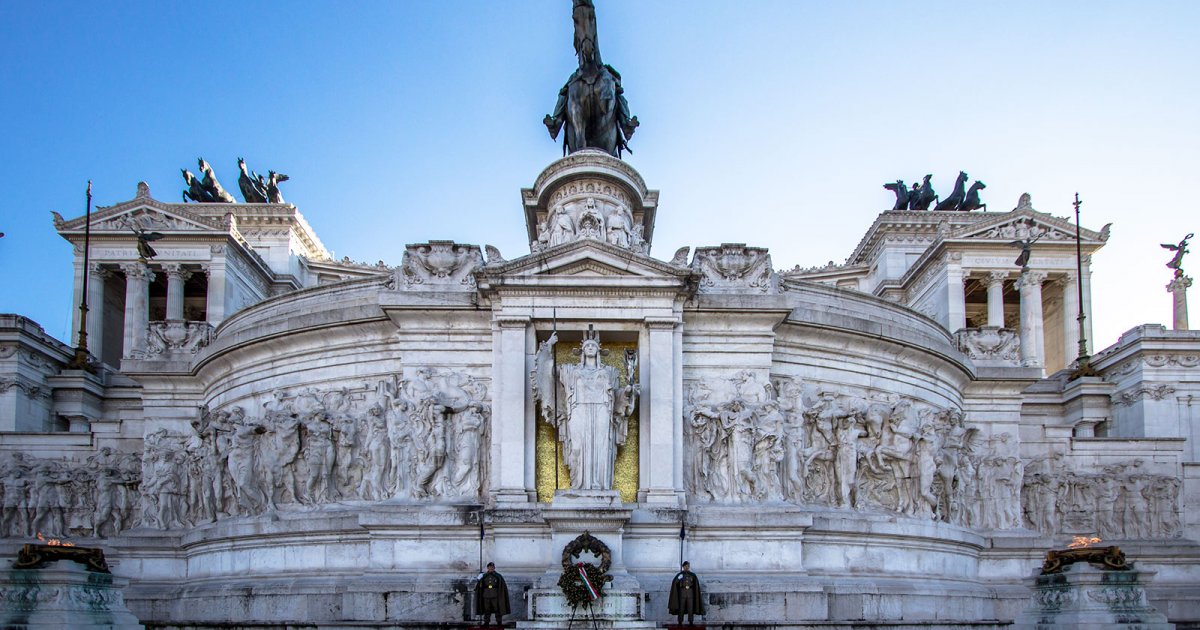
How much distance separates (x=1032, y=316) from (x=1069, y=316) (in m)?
2.74

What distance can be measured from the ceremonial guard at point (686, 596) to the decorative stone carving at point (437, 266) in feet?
22.8

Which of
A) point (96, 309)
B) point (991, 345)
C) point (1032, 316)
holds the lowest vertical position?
point (991, 345)

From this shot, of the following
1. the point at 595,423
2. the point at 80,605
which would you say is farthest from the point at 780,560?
the point at 80,605

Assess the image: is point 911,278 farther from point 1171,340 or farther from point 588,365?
point 588,365

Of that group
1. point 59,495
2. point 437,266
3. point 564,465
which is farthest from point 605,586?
point 59,495

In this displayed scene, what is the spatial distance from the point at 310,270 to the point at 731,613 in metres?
55.0

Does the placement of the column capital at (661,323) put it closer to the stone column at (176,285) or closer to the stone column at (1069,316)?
the stone column at (176,285)

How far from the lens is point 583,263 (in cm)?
2111

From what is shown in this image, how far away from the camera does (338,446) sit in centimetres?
2223

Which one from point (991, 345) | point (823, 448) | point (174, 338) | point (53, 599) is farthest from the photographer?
point (991, 345)

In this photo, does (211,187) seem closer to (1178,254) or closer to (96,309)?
(96,309)

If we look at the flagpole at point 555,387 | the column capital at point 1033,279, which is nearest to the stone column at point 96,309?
the flagpole at point 555,387

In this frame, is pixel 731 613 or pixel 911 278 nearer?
pixel 731 613

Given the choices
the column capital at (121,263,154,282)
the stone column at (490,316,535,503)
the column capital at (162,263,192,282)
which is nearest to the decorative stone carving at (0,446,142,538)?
the stone column at (490,316,535,503)
